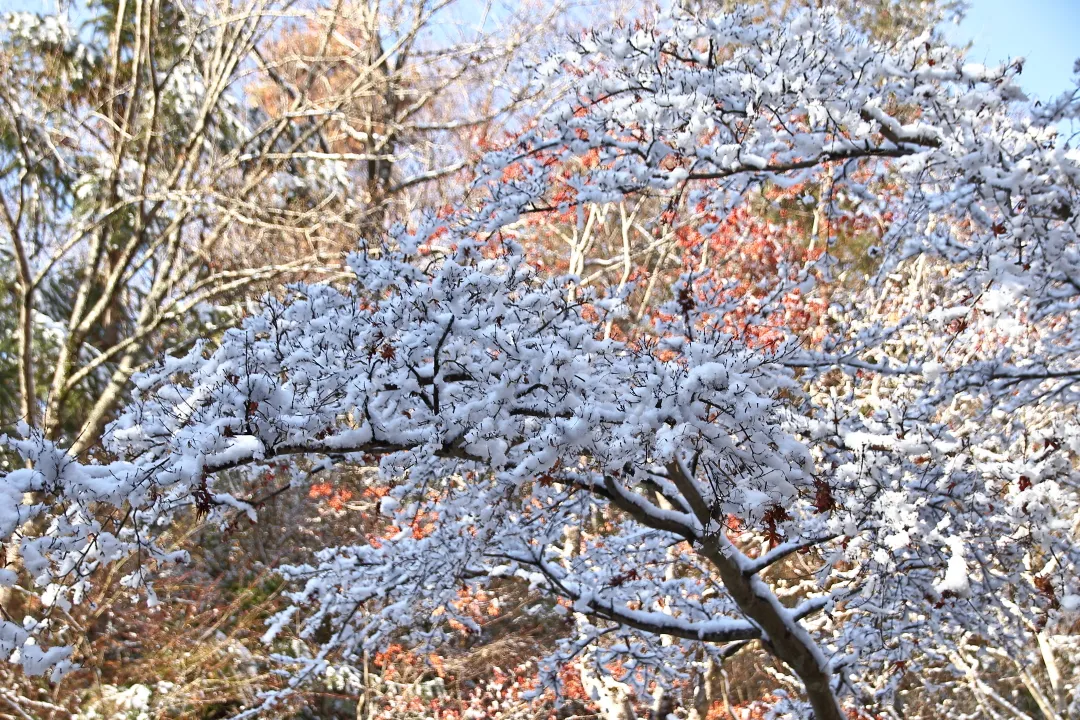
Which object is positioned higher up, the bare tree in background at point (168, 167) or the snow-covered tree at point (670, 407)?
the bare tree in background at point (168, 167)

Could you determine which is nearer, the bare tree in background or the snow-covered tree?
the snow-covered tree

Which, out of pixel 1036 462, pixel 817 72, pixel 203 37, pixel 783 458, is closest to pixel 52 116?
pixel 203 37

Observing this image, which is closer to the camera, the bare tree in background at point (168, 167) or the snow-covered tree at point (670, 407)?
the snow-covered tree at point (670, 407)

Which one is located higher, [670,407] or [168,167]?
[168,167]

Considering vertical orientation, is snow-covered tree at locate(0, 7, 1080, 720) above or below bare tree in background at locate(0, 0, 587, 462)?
below

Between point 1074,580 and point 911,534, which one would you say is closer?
point 911,534

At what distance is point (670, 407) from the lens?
2180mm

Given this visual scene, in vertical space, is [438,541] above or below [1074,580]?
above

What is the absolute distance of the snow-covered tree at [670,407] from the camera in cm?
224

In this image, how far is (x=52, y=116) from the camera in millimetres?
7492

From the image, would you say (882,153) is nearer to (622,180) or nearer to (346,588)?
(622,180)

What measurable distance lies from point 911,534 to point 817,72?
2.05 meters

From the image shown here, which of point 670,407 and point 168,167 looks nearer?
point 670,407

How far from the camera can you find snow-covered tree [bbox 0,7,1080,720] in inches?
88.3
